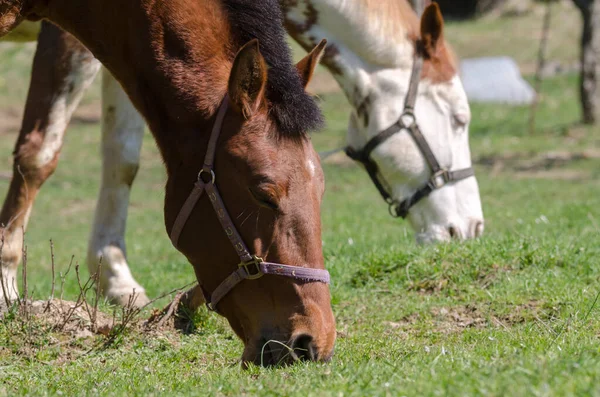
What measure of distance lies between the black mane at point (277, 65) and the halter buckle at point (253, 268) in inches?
20.3

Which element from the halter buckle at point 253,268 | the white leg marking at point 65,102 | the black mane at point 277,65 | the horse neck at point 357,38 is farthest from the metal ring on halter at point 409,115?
the halter buckle at point 253,268

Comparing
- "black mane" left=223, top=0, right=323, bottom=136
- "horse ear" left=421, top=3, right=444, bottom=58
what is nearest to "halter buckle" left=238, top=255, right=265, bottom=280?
"black mane" left=223, top=0, right=323, bottom=136

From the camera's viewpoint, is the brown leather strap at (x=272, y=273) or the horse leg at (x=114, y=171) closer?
the brown leather strap at (x=272, y=273)

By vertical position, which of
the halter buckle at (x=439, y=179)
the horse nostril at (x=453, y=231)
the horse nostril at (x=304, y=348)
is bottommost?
the horse nostril at (x=453, y=231)

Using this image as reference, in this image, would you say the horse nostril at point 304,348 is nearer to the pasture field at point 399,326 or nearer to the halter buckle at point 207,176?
the pasture field at point 399,326

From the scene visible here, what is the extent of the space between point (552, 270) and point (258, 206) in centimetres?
225

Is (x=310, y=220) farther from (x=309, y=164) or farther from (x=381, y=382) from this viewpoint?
(x=381, y=382)

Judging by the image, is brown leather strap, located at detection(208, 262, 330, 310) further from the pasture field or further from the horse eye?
the pasture field

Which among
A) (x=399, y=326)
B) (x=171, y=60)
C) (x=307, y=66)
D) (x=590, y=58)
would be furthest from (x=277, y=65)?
(x=590, y=58)

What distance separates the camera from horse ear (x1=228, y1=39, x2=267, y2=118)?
3260 millimetres

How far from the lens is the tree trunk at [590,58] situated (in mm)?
14453

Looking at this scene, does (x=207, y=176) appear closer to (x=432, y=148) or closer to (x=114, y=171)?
(x=114, y=171)

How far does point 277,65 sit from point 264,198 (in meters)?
0.55

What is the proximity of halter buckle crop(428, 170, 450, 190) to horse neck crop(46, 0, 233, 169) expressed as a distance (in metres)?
2.81
